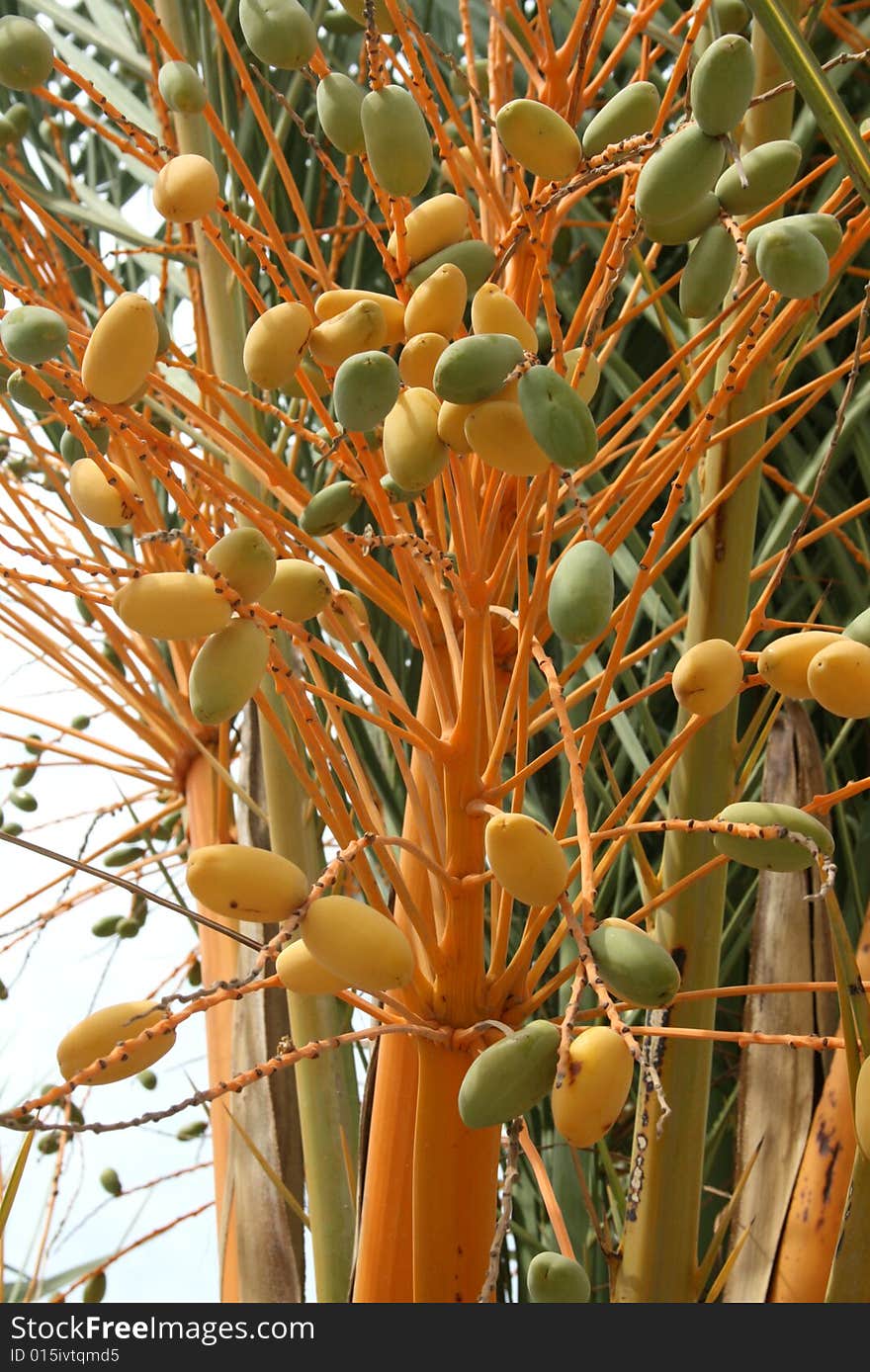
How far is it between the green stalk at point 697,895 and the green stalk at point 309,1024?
0.50 ft

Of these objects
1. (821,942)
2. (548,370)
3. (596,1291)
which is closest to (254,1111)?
(596,1291)

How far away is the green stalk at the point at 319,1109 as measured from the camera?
0.67 m

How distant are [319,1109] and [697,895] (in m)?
0.22

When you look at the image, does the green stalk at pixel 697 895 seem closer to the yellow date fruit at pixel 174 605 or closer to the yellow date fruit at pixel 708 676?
the yellow date fruit at pixel 708 676

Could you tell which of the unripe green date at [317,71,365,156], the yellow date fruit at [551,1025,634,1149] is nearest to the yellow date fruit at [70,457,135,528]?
the unripe green date at [317,71,365,156]

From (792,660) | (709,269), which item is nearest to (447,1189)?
(792,660)

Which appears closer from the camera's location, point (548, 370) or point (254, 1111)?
Answer: point (548, 370)

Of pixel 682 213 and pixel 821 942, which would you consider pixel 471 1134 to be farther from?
pixel 682 213

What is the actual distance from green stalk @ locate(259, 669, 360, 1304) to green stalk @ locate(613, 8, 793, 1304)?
0.15 metres

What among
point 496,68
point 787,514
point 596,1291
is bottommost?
point 596,1291

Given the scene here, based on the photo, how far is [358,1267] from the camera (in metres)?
0.60

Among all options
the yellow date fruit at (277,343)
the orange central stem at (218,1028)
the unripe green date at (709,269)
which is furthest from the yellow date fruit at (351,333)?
the orange central stem at (218,1028)

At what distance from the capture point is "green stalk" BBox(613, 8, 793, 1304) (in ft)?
1.94

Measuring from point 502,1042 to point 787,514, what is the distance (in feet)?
1.60
